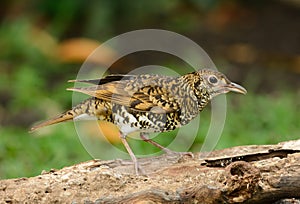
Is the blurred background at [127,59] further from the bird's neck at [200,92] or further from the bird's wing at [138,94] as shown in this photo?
the bird's neck at [200,92]

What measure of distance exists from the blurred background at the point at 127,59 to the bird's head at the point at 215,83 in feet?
7.88

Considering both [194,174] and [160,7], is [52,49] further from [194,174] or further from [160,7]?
[194,174]

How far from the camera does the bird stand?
197 inches

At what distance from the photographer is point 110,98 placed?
5.04 metres

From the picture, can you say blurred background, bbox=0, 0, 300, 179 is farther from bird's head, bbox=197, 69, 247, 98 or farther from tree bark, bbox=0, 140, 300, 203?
bird's head, bbox=197, 69, 247, 98

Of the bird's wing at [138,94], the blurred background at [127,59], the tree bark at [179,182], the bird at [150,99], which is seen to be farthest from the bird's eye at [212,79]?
the blurred background at [127,59]

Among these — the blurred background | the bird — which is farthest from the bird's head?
the blurred background

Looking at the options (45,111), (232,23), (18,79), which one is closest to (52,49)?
(18,79)

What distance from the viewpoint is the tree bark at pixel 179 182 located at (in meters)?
4.46

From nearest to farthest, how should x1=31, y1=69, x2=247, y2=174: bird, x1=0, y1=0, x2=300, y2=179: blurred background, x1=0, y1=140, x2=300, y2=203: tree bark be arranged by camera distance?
x1=0, y1=140, x2=300, y2=203: tree bark
x1=31, y1=69, x2=247, y2=174: bird
x1=0, y1=0, x2=300, y2=179: blurred background

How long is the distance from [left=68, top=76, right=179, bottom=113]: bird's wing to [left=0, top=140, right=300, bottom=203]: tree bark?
44 centimetres

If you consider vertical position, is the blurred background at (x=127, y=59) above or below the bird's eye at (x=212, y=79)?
above

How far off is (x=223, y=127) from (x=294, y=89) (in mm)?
1914

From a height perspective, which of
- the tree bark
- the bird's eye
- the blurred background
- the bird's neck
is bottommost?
the tree bark
